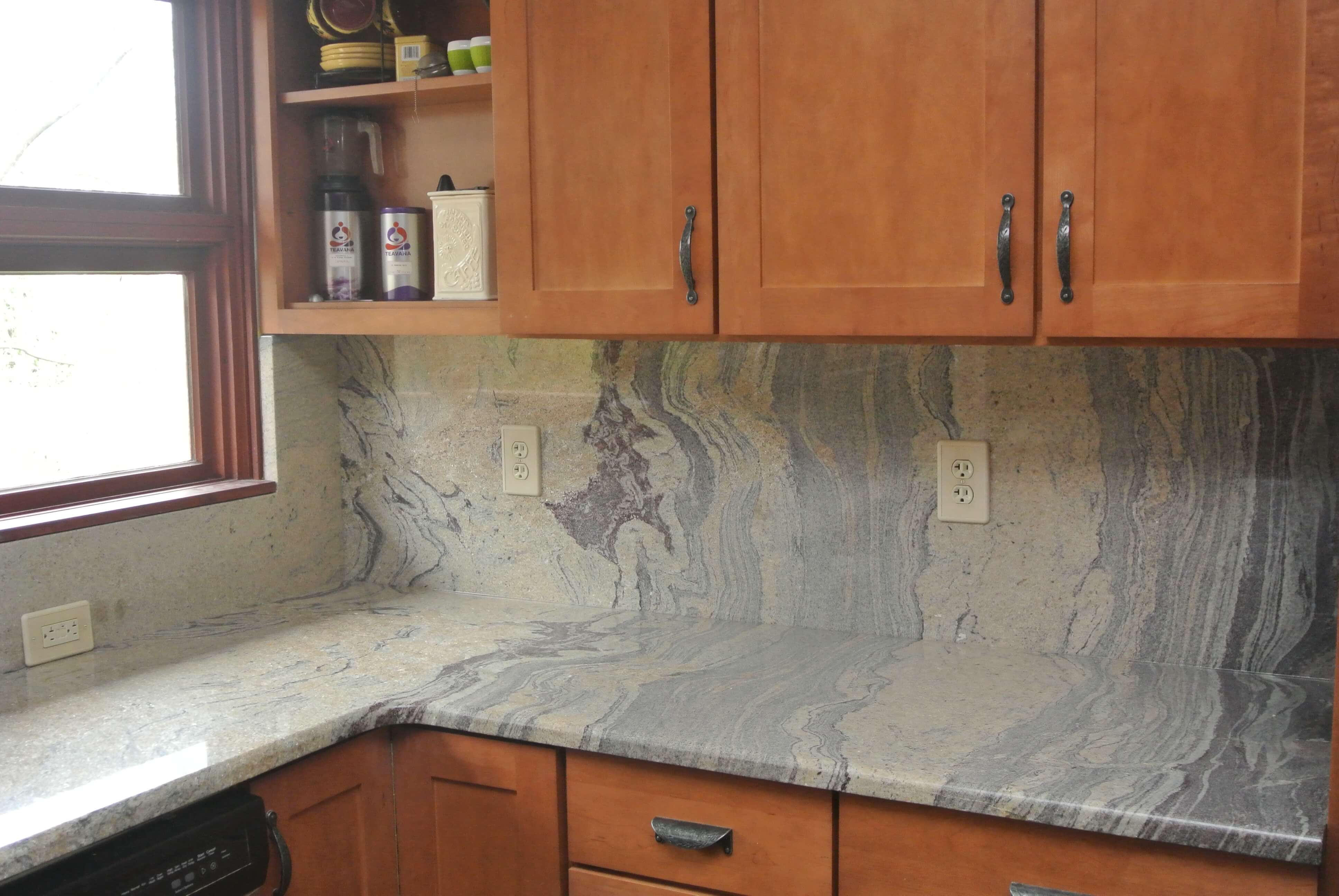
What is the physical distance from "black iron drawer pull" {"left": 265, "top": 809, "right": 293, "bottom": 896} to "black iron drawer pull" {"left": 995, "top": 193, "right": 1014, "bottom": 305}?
43.4 inches

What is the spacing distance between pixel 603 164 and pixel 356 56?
1.99ft

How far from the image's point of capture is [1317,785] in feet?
4.38

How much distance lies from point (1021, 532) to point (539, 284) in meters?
0.80

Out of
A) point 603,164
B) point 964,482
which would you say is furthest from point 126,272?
point 964,482

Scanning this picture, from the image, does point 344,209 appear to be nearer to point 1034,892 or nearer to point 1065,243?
point 1065,243

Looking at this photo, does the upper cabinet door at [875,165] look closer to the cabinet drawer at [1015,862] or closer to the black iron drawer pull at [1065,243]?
the black iron drawer pull at [1065,243]

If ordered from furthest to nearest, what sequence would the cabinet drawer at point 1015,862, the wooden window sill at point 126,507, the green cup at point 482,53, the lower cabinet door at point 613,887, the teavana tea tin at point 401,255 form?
1. the teavana tea tin at point 401,255
2. the green cup at point 482,53
3. the wooden window sill at point 126,507
4. the lower cabinet door at point 613,887
5. the cabinet drawer at point 1015,862

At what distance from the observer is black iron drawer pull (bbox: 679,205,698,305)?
1639 mm

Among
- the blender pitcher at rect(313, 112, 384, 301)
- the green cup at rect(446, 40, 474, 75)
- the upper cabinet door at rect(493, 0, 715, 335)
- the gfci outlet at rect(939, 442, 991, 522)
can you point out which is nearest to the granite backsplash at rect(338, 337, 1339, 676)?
the gfci outlet at rect(939, 442, 991, 522)

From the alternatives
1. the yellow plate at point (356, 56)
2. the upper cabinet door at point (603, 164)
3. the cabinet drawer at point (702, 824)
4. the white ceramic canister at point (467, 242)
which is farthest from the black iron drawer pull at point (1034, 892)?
the yellow plate at point (356, 56)

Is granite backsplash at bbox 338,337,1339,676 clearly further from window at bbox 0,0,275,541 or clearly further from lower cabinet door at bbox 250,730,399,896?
lower cabinet door at bbox 250,730,399,896

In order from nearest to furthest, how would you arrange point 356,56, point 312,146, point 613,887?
1. point 613,887
2. point 356,56
3. point 312,146

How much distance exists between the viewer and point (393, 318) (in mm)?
2002

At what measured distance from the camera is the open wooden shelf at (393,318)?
193 centimetres
